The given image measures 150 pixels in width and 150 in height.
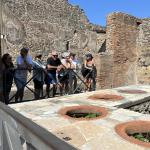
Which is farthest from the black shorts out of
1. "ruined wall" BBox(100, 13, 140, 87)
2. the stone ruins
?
"ruined wall" BBox(100, 13, 140, 87)

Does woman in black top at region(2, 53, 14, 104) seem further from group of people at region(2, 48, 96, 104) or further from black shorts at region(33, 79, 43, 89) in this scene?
black shorts at region(33, 79, 43, 89)

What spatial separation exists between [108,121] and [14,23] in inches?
540

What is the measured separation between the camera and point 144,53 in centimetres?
1377

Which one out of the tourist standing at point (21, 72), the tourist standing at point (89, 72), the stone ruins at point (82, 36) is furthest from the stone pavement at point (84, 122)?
the stone ruins at point (82, 36)

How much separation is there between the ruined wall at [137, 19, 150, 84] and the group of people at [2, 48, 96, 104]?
465cm

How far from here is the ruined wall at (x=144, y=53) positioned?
13.5 metres

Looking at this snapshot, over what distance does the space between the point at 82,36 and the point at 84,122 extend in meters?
17.3

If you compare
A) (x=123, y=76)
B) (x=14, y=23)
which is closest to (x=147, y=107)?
(x=123, y=76)

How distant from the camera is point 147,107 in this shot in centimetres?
688

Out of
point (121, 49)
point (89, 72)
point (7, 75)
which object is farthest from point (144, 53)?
point (7, 75)

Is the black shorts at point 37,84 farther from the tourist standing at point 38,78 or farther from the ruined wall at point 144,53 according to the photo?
the ruined wall at point 144,53

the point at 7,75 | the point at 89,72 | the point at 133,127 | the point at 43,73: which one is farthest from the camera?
the point at 89,72

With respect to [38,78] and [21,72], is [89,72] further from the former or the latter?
[21,72]

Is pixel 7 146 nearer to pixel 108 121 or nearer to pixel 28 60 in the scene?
pixel 108 121
